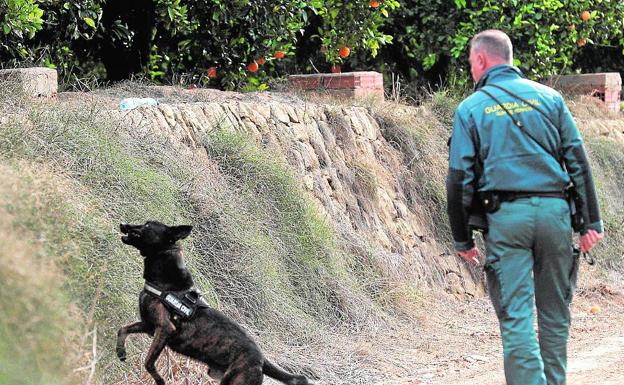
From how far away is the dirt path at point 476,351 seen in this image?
7824 millimetres

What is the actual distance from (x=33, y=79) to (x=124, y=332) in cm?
344

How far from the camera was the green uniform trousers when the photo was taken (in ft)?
18.8

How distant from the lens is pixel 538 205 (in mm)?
5754

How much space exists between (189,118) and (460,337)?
3016mm

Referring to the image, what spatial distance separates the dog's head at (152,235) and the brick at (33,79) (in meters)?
2.85

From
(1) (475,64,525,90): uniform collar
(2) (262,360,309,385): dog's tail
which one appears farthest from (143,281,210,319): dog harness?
(1) (475,64,525,90): uniform collar

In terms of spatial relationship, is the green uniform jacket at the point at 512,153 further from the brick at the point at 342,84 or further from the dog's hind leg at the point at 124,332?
the brick at the point at 342,84

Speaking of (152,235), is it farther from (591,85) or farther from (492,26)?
(591,85)

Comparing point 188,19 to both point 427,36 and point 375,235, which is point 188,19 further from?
point 427,36

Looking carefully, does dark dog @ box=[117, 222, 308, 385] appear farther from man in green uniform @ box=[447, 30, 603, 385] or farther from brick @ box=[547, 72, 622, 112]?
brick @ box=[547, 72, 622, 112]

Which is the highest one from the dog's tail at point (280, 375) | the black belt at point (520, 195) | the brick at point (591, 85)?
the black belt at point (520, 195)

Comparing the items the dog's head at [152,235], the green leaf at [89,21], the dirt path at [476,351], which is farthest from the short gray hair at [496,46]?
the green leaf at [89,21]

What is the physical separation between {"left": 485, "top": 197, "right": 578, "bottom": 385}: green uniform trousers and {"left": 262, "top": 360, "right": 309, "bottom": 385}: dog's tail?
1.15 meters

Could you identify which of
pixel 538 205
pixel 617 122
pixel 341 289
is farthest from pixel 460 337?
pixel 617 122
